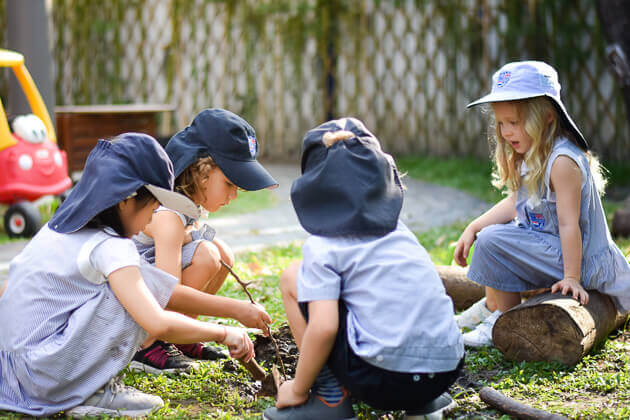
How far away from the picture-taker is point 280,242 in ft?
16.4

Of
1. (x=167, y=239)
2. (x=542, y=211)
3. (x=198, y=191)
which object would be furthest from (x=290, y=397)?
(x=542, y=211)

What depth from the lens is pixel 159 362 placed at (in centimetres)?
260

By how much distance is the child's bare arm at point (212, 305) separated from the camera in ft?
7.60

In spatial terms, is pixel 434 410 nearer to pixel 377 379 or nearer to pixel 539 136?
pixel 377 379

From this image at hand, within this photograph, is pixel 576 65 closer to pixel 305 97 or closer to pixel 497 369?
pixel 305 97

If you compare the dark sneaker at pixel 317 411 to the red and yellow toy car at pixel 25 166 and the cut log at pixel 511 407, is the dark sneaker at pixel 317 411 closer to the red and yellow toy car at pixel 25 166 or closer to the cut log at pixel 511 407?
the cut log at pixel 511 407

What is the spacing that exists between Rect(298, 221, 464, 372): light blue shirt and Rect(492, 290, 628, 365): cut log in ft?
2.34

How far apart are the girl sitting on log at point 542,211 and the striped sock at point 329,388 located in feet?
3.15

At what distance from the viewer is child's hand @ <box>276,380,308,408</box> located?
2.00 m

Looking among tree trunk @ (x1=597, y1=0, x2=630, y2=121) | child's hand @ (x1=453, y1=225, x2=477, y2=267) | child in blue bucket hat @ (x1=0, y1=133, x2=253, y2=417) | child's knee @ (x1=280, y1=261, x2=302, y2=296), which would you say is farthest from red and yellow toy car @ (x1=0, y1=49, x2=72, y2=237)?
tree trunk @ (x1=597, y1=0, x2=630, y2=121)

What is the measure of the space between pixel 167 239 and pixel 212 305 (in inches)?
11.4

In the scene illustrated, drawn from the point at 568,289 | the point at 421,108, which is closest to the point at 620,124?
the point at 421,108

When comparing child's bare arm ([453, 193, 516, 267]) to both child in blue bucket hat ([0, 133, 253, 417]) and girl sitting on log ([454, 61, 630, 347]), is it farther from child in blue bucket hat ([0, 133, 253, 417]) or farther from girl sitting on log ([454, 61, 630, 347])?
child in blue bucket hat ([0, 133, 253, 417])

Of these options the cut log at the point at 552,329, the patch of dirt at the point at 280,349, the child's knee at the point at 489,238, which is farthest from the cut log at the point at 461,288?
the patch of dirt at the point at 280,349
